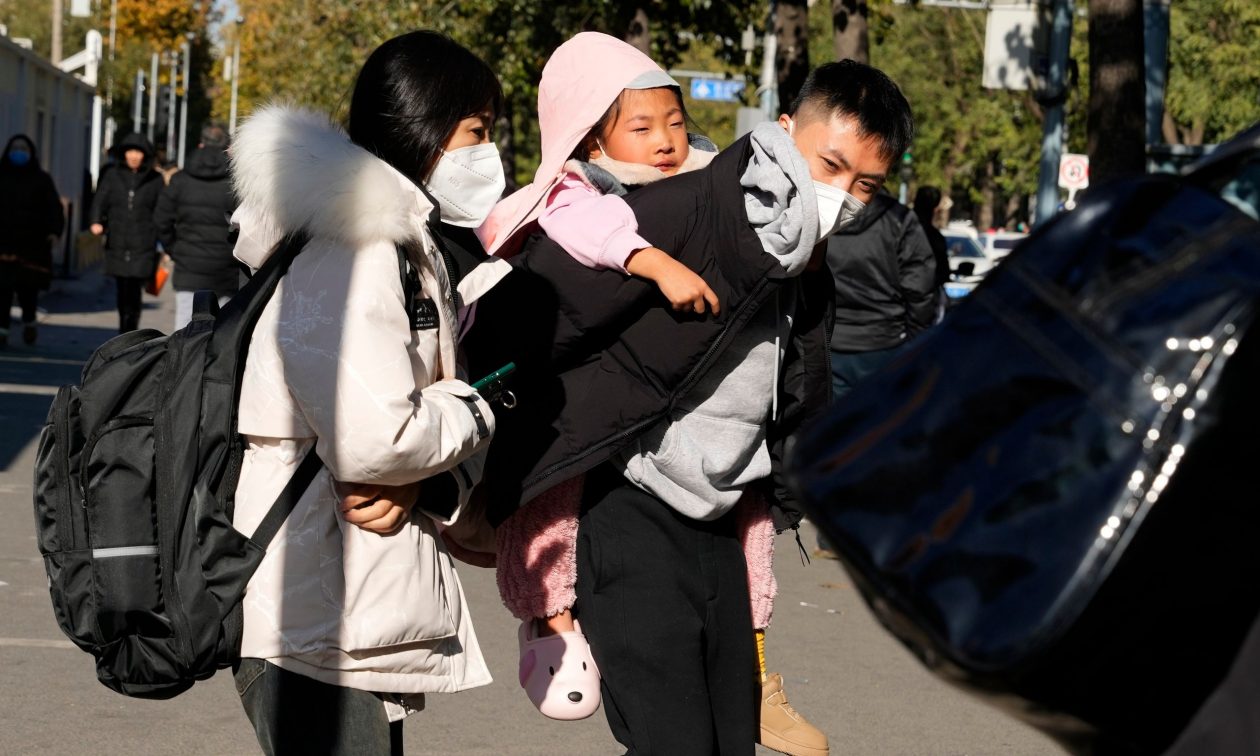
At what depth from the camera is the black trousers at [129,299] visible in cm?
1609

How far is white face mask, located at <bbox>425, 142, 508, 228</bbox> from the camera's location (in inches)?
126

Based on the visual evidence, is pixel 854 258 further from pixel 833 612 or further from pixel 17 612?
pixel 17 612

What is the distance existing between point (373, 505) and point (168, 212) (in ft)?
34.9

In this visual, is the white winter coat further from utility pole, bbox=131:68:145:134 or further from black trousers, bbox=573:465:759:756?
utility pole, bbox=131:68:145:134

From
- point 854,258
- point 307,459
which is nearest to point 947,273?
point 854,258

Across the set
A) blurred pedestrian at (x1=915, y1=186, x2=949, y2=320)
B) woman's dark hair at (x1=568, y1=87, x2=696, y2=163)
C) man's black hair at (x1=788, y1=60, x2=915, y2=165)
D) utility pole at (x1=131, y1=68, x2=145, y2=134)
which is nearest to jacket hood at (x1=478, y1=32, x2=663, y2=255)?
woman's dark hair at (x1=568, y1=87, x2=696, y2=163)

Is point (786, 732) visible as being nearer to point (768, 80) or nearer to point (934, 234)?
point (934, 234)

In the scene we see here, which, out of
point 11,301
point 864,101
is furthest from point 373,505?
point 11,301

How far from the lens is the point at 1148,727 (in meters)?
1.38

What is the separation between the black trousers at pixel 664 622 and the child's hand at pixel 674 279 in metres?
0.44

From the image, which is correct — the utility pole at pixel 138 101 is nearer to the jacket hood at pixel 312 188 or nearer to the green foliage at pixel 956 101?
the green foliage at pixel 956 101

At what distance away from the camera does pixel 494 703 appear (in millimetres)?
5930

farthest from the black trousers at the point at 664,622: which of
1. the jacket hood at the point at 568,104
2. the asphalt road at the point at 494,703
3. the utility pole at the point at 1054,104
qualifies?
the utility pole at the point at 1054,104

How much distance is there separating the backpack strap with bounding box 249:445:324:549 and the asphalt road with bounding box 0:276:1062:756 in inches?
74.0
